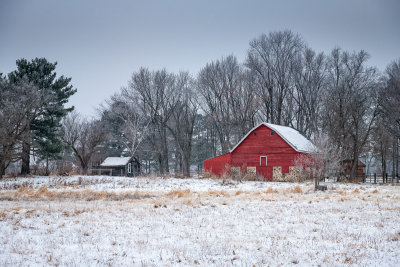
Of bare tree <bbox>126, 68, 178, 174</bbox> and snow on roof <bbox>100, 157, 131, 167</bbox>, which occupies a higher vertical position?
bare tree <bbox>126, 68, 178, 174</bbox>

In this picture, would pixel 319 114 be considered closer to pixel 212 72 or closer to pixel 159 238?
pixel 212 72

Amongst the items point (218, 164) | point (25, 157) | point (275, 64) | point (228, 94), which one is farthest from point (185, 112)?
point (25, 157)

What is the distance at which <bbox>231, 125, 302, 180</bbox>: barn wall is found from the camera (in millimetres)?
34594

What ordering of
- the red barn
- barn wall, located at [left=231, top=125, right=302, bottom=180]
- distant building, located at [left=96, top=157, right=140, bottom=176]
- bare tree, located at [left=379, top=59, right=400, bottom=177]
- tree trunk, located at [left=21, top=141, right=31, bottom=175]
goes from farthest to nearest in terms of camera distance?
1. distant building, located at [left=96, top=157, right=140, bottom=176]
2. barn wall, located at [left=231, top=125, right=302, bottom=180]
3. the red barn
4. bare tree, located at [left=379, top=59, right=400, bottom=177]
5. tree trunk, located at [left=21, top=141, right=31, bottom=175]

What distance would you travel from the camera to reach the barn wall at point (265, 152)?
113 feet

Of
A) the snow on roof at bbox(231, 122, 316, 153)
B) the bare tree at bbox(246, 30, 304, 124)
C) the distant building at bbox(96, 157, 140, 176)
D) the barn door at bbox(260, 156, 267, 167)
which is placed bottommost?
the distant building at bbox(96, 157, 140, 176)

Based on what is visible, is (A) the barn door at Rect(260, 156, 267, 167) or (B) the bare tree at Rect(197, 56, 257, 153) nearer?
(A) the barn door at Rect(260, 156, 267, 167)

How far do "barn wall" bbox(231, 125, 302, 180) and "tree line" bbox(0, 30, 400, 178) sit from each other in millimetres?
4390

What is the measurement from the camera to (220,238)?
702 cm

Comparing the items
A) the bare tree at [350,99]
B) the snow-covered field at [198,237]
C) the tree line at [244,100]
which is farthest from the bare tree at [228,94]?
the snow-covered field at [198,237]

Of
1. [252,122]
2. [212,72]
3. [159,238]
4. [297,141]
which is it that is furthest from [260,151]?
[159,238]

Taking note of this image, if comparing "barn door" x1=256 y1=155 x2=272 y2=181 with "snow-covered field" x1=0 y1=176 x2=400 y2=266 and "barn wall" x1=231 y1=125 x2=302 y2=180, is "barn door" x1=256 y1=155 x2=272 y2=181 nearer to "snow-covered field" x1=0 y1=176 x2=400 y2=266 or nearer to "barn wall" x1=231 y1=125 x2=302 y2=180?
"barn wall" x1=231 y1=125 x2=302 y2=180

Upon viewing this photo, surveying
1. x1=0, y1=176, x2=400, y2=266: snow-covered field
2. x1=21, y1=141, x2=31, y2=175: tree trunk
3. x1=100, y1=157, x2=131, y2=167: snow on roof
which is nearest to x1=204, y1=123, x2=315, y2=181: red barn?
x1=100, y1=157, x2=131, y2=167: snow on roof

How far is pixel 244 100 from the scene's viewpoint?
4306cm
